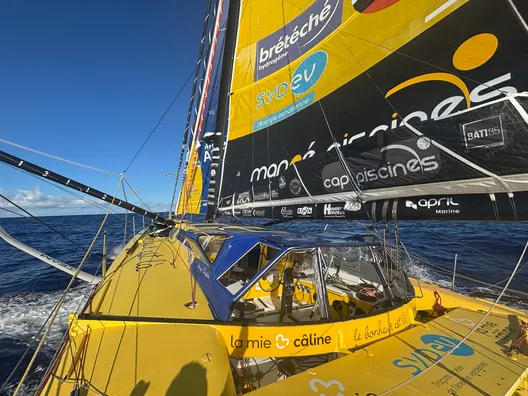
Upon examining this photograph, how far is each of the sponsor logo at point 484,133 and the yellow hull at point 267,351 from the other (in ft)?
6.64

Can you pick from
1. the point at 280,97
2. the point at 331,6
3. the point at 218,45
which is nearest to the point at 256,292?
the point at 280,97

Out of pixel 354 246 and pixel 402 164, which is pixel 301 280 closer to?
pixel 354 246

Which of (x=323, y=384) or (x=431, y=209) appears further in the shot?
(x=431, y=209)

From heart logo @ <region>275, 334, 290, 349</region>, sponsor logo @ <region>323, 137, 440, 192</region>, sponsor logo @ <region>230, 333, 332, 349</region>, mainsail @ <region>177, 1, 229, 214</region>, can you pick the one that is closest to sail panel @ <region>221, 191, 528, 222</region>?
sponsor logo @ <region>323, 137, 440, 192</region>

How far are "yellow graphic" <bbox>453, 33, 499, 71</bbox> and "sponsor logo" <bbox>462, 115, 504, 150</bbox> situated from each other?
0.58 meters

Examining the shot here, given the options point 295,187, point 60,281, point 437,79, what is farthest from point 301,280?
point 60,281

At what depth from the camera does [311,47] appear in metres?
4.75

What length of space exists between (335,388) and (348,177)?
256 centimetres

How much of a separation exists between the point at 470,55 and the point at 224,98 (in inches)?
248

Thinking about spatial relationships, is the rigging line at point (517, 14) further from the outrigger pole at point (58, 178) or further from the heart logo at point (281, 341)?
the outrigger pole at point (58, 178)

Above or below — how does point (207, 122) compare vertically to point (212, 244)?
above

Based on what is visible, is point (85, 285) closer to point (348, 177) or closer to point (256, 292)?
point (256, 292)

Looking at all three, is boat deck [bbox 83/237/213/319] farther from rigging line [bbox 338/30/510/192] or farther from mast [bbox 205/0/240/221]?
rigging line [bbox 338/30/510/192]

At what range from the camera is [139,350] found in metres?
2.41
